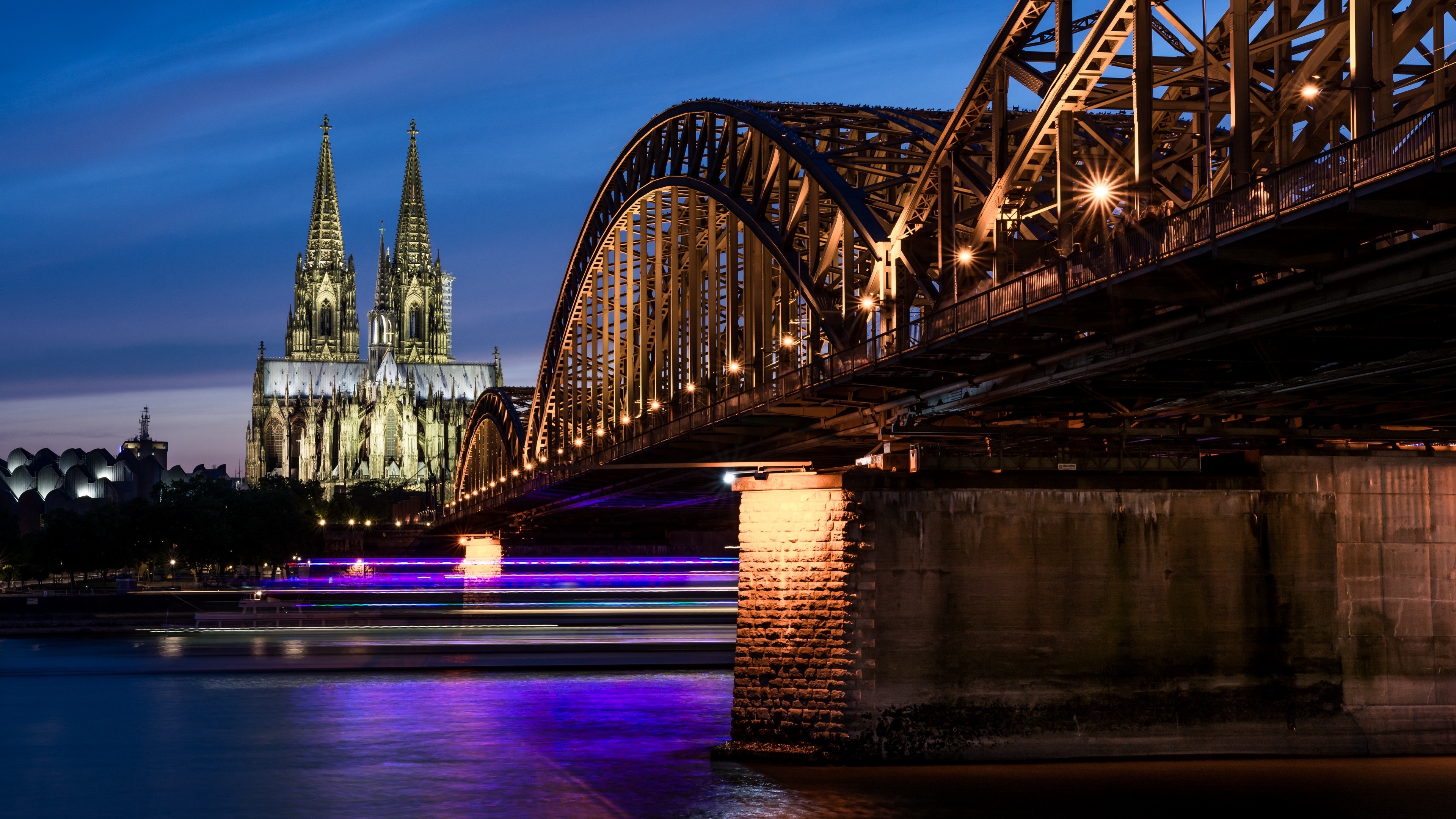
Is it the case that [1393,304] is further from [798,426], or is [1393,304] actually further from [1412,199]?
[798,426]

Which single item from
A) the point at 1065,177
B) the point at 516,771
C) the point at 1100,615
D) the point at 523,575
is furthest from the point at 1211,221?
the point at 523,575

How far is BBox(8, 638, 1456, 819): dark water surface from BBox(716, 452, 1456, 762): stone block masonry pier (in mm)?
868

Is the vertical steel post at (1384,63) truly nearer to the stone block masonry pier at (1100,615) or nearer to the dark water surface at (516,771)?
the stone block masonry pier at (1100,615)

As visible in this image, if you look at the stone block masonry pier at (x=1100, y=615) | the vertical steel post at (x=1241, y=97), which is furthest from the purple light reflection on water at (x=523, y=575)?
the vertical steel post at (x=1241, y=97)

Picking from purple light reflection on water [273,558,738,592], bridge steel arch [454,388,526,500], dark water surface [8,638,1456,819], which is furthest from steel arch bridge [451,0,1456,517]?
bridge steel arch [454,388,526,500]

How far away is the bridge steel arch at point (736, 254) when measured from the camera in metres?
47.4

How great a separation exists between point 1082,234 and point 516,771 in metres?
18.4

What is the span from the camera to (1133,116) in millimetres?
35125

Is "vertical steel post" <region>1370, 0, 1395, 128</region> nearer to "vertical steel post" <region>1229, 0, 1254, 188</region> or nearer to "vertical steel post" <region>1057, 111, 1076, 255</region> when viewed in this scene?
"vertical steel post" <region>1229, 0, 1254, 188</region>

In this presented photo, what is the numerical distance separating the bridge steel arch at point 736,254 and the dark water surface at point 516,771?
11.2 m

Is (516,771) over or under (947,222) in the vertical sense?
under

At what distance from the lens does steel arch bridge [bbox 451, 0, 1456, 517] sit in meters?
24.0

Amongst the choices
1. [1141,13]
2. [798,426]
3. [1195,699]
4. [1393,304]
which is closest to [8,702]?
[798,426]

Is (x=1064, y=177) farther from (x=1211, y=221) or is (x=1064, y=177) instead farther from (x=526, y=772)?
(x=526, y=772)
